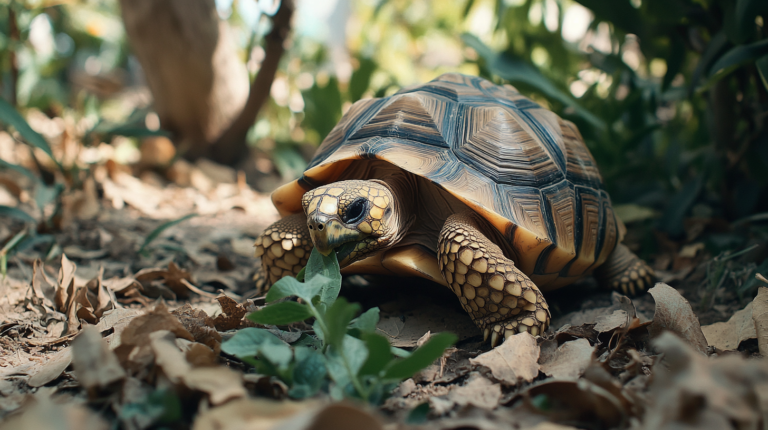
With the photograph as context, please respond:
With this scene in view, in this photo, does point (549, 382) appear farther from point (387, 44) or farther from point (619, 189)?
point (387, 44)

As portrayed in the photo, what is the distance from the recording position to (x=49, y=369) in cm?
107

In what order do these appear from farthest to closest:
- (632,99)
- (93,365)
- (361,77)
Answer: (361,77) → (632,99) → (93,365)

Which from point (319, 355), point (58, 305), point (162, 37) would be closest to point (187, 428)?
point (319, 355)

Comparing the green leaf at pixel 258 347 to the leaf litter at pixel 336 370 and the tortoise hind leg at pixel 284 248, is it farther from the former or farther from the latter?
the tortoise hind leg at pixel 284 248

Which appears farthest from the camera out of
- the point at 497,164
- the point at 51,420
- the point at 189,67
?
the point at 189,67

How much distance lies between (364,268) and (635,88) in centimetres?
241

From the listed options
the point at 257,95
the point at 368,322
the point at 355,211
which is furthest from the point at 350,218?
the point at 257,95

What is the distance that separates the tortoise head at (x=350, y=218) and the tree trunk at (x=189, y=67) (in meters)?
2.73

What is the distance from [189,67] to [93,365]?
3255 millimetres

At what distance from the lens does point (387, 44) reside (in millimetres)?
6371

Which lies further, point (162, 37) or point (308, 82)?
point (308, 82)

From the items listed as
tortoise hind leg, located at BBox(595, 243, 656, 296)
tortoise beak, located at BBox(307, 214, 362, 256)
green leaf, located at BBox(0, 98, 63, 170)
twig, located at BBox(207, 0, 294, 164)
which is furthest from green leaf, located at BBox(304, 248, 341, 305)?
twig, located at BBox(207, 0, 294, 164)

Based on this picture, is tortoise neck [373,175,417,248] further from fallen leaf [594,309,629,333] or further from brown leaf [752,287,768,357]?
brown leaf [752,287,768,357]

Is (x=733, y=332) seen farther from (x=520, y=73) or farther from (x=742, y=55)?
(x=520, y=73)
